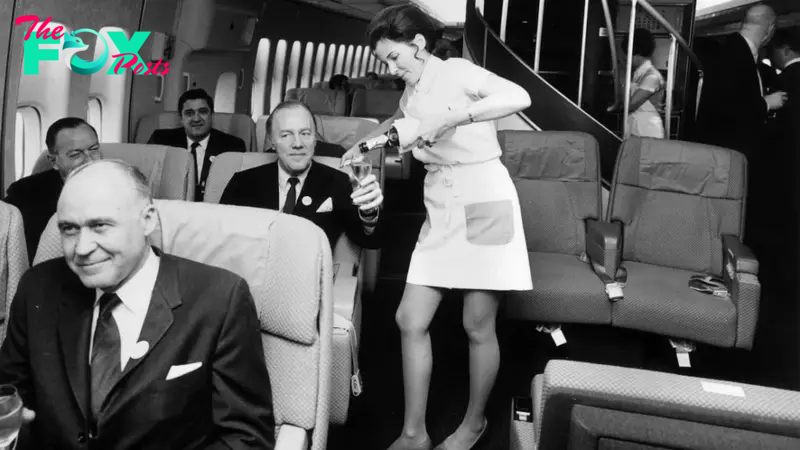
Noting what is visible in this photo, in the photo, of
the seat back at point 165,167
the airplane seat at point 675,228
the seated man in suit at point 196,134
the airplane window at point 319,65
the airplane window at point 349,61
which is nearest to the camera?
the airplane seat at point 675,228

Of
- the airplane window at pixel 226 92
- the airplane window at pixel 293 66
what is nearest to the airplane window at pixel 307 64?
the airplane window at pixel 293 66

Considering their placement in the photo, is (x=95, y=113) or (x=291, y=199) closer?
(x=291, y=199)

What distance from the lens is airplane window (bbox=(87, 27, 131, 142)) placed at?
4.76 meters

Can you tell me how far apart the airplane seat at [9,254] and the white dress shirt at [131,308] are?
33 cm

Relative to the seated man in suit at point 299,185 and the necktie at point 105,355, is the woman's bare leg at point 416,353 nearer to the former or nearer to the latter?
the seated man in suit at point 299,185

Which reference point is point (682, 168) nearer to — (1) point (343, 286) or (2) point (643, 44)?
(1) point (343, 286)

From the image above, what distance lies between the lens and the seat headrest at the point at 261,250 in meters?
1.50

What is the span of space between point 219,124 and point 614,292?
3.12 metres

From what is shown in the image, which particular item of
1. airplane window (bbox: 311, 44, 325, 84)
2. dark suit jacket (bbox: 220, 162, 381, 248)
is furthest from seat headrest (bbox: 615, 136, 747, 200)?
airplane window (bbox: 311, 44, 325, 84)

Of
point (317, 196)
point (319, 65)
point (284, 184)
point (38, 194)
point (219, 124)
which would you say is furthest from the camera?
point (319, 65)

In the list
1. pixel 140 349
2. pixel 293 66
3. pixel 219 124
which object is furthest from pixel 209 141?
pixel 293 66

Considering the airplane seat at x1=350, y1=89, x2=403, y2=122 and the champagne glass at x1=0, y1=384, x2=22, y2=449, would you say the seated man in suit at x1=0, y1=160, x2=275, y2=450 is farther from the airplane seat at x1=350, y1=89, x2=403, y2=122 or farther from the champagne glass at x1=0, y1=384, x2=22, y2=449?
the airplane seat at x1=350, y1=89, x2=403, y2=122

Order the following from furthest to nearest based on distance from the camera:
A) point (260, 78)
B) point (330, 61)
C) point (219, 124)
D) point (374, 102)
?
point (330, 61), point (260, 78), point (374, 102), point (219, 124)

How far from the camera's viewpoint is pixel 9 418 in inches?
44.2
